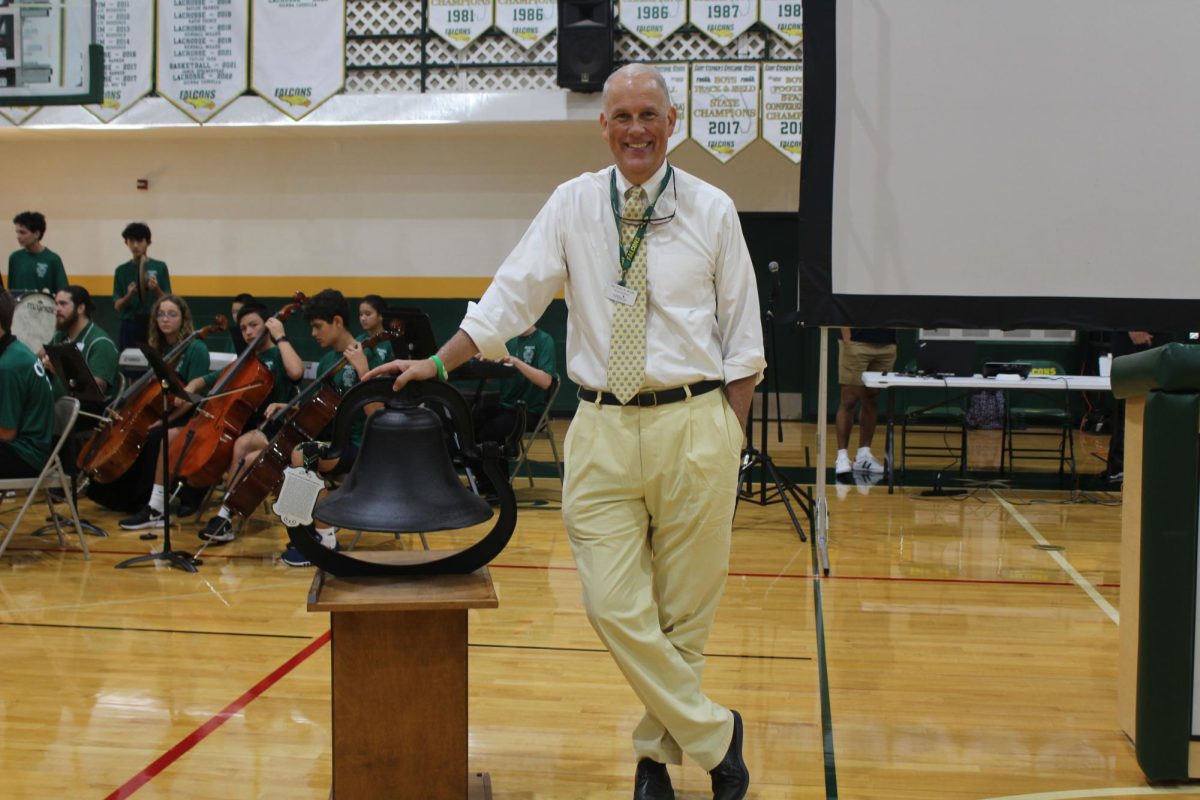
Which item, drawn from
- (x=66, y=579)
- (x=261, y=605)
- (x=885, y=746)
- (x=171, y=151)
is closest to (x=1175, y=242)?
(x=885, y=746)

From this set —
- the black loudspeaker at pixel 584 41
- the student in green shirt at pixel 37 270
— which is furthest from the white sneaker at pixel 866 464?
the student in green shirt at pixel 37 270

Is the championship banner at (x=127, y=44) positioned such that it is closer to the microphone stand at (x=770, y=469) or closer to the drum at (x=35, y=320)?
the drum at (x=35, y=320)

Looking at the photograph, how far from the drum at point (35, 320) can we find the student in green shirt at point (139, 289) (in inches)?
108

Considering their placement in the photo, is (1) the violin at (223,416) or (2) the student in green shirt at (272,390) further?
(2) the student in green shirt at (272,390)

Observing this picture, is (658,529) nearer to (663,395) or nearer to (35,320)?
(663,395)

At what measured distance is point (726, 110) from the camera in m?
10.2

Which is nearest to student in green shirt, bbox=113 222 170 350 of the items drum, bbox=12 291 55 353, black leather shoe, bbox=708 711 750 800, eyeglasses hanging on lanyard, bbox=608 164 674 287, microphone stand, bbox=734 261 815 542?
drum, bbox=12 291 55 353

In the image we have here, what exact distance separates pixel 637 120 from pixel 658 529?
95 centimetres

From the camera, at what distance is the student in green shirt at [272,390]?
20.0 feet

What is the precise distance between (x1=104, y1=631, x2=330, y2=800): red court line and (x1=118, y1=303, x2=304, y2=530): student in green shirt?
6.80ft

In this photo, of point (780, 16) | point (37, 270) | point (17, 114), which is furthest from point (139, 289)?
point (780, 16)

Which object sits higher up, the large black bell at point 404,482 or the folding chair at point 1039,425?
the large black bell at point 404,482

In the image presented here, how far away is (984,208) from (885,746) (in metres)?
2.76

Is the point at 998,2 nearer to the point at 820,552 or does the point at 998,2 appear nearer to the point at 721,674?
the point at 820,552
